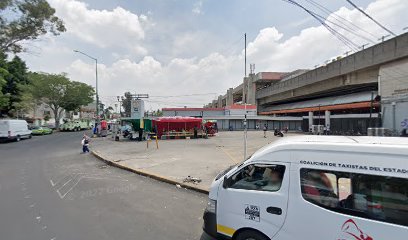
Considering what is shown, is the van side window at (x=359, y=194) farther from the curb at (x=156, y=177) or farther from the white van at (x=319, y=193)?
the curb at (x=156, y=177)

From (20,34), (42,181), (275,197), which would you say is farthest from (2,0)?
(275,197)

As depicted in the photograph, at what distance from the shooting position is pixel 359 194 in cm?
294

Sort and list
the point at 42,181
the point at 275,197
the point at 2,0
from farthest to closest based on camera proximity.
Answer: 1. the point at 2,0
2. the point at 42,181
3. the point at 275,197

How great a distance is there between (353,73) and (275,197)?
33054mm

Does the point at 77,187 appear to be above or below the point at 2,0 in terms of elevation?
below

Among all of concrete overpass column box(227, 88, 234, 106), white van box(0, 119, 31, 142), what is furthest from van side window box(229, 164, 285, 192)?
concrete overpass column box(227, 88, 234, 106)

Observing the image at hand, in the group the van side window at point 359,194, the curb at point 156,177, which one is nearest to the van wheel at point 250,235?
the van side window at point 359,194

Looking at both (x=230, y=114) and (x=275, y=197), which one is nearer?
(x=275, y=197)

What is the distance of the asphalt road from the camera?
4836 millimetres

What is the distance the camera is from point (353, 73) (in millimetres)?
30016

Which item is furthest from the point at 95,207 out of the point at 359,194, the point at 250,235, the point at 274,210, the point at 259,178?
the point at 359,194

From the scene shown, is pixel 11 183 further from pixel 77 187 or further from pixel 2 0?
pixel 2 0

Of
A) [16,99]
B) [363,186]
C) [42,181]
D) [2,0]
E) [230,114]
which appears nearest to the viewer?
[363,186]

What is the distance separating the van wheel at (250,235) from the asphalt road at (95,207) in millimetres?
1299
